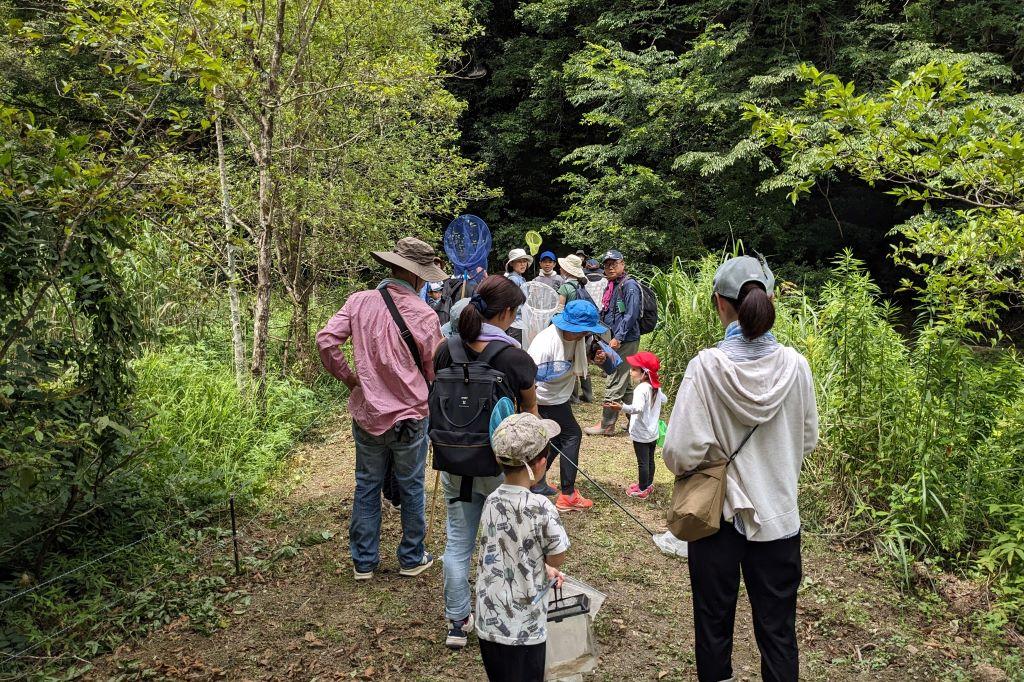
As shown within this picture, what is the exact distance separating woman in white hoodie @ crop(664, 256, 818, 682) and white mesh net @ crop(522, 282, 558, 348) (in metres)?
5.83

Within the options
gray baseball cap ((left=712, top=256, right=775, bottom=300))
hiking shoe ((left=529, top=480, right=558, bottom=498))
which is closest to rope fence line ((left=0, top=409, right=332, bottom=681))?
hiking shoe ((left=529, top=480, right=558, bottom=498))

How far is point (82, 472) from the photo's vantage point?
3.77 meters

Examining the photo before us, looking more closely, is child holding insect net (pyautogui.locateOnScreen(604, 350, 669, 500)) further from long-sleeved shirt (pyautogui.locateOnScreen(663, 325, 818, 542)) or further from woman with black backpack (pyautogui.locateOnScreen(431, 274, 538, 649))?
long-sleeved shirt (pyautogui.locateOnScreen(663, 325, 818, 542))

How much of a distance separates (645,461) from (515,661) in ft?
9.68

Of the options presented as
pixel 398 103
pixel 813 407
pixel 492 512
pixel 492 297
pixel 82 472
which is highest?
pixel 398 103

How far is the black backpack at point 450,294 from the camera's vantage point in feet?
25.0

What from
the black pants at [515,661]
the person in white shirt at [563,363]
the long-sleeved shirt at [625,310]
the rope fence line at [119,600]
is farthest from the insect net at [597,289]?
the black pants at [515,661]

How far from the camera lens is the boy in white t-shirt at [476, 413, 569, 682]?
7.86 feet

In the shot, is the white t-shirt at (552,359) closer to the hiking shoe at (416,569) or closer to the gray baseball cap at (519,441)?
the hiking shoe at (416,569)

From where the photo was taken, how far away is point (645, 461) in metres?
5.20

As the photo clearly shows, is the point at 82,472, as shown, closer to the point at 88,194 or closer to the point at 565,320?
the point at 88,194

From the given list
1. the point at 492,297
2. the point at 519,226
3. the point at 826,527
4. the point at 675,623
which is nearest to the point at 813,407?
the point at 492,297

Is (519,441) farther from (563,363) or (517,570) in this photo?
(563,363)

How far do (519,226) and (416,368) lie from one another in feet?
48.1
